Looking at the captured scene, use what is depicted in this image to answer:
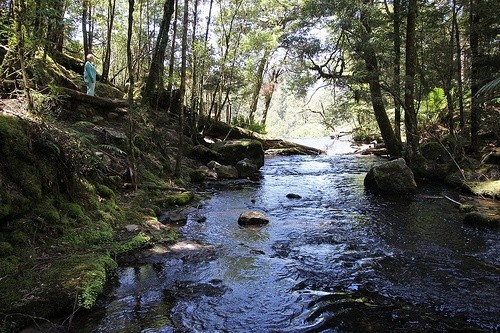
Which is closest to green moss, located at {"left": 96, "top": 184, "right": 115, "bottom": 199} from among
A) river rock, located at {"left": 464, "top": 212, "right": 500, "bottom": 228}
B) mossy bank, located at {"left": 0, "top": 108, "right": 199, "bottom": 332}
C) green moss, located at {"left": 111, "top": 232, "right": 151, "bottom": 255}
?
mossy bank, located at {"left": 0, "top": 108, "right": 199, "bottom": 332}

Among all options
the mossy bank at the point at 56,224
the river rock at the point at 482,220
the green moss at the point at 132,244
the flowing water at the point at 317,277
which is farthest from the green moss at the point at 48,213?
the river rock at the point at 482,220

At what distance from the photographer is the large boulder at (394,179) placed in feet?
38.1

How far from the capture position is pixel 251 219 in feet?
27.8

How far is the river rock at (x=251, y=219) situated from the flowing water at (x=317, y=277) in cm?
19

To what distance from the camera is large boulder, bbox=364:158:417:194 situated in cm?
1162

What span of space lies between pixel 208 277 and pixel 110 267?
1445 millimetres

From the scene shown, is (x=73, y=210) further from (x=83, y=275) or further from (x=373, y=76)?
(x=373, y=76)

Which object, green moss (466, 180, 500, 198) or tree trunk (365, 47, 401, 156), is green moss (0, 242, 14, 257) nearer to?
green moss (466, 180, 500, 198)

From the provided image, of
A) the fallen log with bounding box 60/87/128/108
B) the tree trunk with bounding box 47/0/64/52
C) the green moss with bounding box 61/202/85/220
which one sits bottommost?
the green moss with bounding box 61/202/85/220

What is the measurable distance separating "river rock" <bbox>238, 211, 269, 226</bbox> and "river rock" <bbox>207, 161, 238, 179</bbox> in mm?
6342

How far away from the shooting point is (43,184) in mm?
5727

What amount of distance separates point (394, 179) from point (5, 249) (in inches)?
418

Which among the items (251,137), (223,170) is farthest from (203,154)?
(251,137)

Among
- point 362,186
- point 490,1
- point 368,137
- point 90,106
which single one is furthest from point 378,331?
point 368,137
